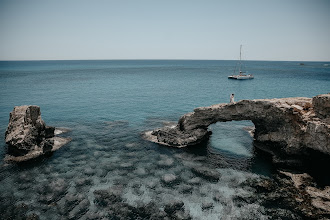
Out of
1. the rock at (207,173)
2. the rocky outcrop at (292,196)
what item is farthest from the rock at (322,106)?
the rock at (207,173)

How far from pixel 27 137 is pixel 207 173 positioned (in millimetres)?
23443

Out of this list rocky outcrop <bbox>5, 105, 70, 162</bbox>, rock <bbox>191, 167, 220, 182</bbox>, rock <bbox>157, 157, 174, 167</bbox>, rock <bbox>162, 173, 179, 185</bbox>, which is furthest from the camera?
rocky outcrop <bbox>5, 105, 70, 162</bbox>

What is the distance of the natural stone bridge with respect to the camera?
Answer: 21.2 metres

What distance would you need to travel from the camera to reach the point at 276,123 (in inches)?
1006

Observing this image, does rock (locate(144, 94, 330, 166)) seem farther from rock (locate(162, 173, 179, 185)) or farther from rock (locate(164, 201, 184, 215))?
rock (locate(164, 201, 184, 215))

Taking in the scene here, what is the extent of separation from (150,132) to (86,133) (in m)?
11.0

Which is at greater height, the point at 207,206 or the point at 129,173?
the point at 129,173

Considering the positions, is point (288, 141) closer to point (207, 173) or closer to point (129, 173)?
point (207, 173)

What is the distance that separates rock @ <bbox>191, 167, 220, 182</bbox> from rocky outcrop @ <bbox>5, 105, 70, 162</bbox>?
20.1m

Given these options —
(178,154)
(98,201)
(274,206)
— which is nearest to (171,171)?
(178,154)

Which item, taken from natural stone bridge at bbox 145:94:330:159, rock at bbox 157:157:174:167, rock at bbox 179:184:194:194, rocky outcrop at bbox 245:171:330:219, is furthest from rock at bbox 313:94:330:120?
rock at bbox 157:157:174:167

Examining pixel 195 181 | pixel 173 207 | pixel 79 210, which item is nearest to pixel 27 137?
pixel 79 210

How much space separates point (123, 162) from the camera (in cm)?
2633

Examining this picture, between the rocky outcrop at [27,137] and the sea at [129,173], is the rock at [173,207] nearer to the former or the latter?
the sea at [129,173]
